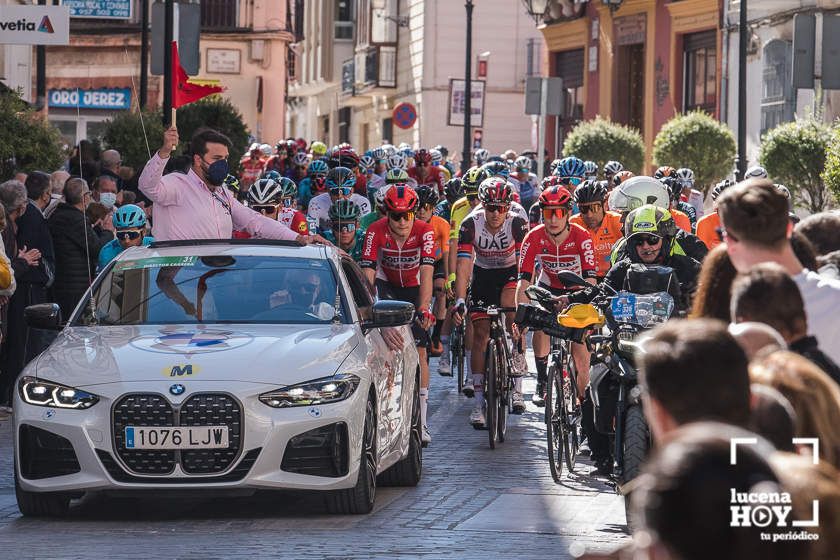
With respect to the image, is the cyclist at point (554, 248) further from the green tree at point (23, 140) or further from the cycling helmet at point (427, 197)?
the green tree at point (23, 140)

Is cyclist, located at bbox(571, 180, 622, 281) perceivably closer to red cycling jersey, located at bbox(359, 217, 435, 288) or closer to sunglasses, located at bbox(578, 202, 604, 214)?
sunglasses, located at bbox(578, 202, 604, 214)

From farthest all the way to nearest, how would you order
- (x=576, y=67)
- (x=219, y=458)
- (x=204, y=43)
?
1. (x=204, y=43)
2. (x=576, y=67)
3. (x=219, y=458)

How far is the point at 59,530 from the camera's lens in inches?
380

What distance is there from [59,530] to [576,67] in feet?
131

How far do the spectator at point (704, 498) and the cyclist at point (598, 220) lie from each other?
11445 mm

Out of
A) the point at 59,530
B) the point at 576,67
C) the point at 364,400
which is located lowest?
the point at 59,530

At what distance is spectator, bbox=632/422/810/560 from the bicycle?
411 inches

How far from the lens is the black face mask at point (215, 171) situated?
12.5 m

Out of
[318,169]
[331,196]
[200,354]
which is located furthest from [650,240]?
[318,169]

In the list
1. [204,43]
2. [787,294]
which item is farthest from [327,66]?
[787,294]

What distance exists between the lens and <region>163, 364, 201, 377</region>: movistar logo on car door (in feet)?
31.6

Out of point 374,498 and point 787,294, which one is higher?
point 787,294

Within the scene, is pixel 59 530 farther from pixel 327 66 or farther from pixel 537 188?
pixel 327 66

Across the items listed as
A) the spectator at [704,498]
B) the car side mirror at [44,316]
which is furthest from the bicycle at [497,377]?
the spectator at [704,498]
